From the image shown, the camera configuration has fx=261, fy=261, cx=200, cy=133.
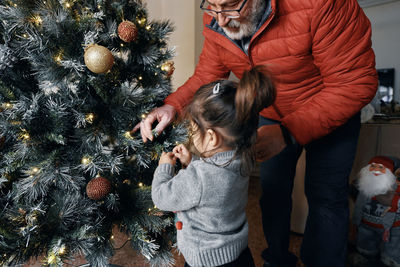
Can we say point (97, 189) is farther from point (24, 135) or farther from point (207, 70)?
point (207, 70)

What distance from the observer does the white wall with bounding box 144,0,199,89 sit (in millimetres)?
1611

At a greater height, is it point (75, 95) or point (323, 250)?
point (75, 95)

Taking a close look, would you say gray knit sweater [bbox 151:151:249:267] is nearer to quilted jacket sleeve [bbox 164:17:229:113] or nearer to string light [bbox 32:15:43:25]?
quilted jacket sleeve [bbox 164:17:229:113]

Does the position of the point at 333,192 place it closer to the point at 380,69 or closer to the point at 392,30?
the point at 380,69

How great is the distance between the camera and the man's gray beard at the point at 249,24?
0.77 metres

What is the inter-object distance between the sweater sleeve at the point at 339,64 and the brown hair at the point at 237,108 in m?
0.18

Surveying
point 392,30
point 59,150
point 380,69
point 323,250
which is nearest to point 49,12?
point 59,150

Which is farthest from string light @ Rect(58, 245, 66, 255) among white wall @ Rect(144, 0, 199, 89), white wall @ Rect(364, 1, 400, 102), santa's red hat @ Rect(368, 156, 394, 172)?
white wall @ Rect(364, 1, 400, 102)

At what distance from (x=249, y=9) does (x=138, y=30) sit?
1.08 feet

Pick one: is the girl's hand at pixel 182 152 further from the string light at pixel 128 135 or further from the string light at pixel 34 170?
the string light at pixel 34 170

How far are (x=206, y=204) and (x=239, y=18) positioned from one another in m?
0.54

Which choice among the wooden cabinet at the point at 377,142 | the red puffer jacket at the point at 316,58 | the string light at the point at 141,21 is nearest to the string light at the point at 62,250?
the red puffer jacket at the point at 316,58

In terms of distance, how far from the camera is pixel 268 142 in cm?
A: 77

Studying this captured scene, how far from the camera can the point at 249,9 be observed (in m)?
0.76
